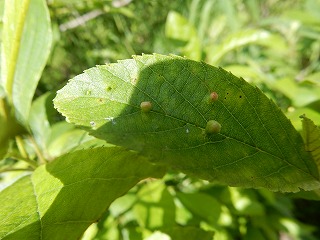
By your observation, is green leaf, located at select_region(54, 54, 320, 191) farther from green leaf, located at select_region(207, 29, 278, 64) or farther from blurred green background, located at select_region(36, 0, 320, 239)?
green leaf, located at select_region(207, 29, 278, 64)

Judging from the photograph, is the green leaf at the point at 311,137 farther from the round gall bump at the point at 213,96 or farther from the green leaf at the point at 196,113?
the round gall bump at the point at 213,96

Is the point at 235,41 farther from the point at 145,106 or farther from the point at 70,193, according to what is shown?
the point at 70,193

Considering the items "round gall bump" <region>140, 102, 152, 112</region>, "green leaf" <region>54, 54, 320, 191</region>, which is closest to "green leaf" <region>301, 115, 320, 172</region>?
"green leaf" <region>54, 54, 320, 191</region>

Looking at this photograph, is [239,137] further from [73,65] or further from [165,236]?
[73,65]

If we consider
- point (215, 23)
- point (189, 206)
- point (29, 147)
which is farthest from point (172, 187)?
point (215, 23)

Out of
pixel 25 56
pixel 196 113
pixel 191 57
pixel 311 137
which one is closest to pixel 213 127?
pixel 196 113

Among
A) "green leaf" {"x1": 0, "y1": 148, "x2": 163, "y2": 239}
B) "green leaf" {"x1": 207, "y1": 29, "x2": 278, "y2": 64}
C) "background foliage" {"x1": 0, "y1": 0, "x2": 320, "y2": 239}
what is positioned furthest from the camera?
"green leaf" {"x1": 207, "y1": 29, "x2": 278, "y2": 64}
